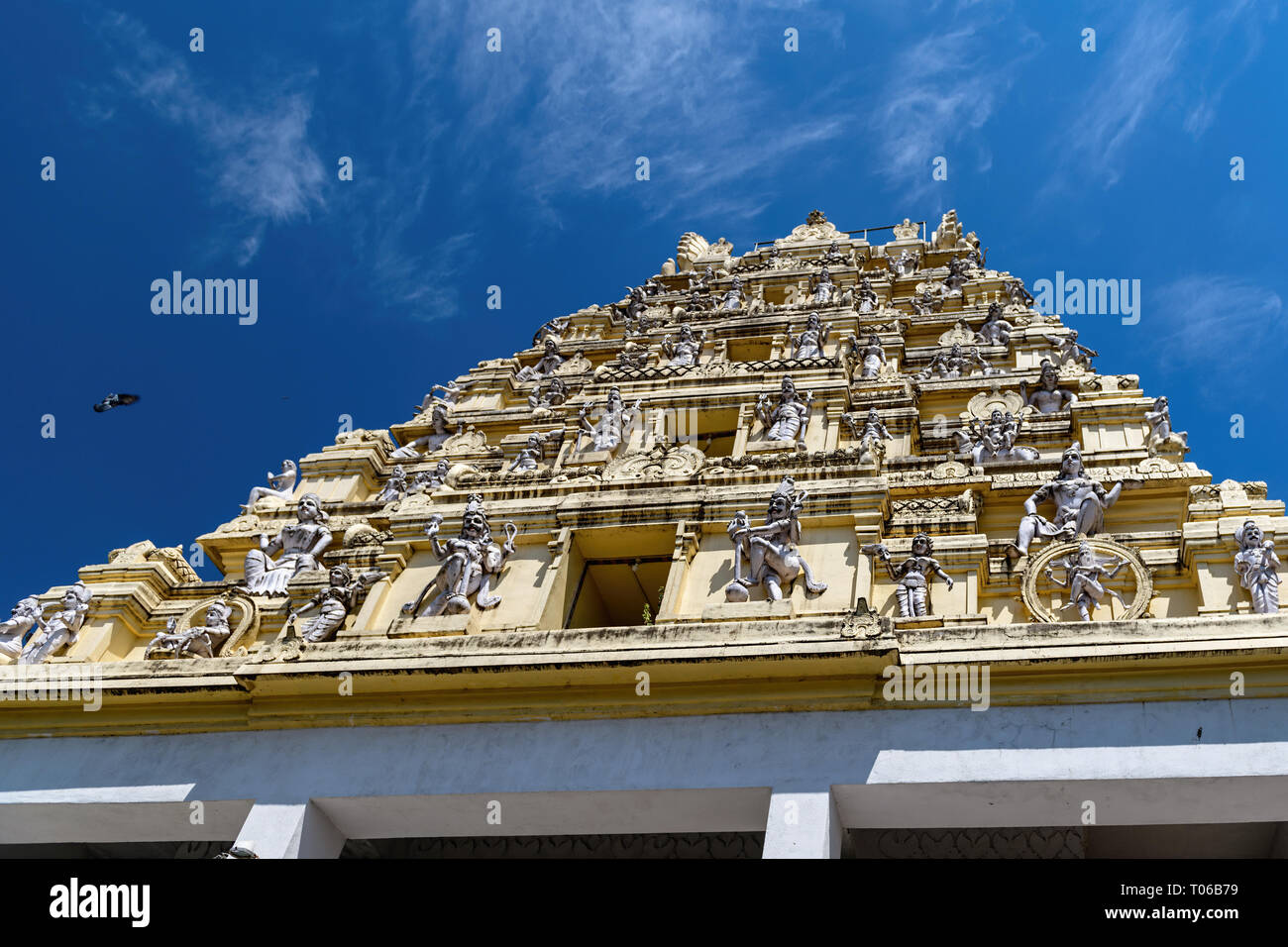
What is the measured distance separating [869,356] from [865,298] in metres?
5.17

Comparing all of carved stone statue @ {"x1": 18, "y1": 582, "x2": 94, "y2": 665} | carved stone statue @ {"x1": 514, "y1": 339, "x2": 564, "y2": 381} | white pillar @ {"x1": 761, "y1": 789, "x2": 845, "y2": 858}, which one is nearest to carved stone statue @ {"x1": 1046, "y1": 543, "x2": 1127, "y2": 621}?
white pillar @ {"x1": 761, "y1": 789, "x2": 845, "y2": 858}

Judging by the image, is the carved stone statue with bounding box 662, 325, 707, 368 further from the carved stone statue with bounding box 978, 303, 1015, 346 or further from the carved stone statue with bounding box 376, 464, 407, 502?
the carved stone statue with bounding box 978, 303, 1015, 346

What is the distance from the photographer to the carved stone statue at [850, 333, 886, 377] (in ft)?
80.7

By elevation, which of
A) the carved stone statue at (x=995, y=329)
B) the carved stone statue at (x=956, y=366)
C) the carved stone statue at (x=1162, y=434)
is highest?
the carved stone statue at (x=995, y=329)

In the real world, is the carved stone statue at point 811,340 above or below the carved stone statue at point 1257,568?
above

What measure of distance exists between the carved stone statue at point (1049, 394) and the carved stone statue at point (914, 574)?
6399mm

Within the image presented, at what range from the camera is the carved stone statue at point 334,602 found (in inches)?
650

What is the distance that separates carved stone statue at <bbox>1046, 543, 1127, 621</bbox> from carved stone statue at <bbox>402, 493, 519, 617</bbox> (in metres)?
7.22

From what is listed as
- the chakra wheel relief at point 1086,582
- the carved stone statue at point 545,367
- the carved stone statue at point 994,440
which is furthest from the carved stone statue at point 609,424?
the chakra wheel relief at point 1086,582

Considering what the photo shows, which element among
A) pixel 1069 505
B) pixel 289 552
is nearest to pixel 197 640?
pixel 289 552

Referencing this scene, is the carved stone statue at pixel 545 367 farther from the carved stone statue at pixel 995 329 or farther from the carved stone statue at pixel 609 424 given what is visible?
the carved stone statue at pixel 995 329

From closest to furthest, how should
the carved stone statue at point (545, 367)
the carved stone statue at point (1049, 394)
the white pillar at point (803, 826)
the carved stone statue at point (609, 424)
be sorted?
the white pillar at point (803, 826) < the carved stone statue at point (609, 424) < the carved stone statue at point (1049, 394) < the carved stone statue at point (545, 367)

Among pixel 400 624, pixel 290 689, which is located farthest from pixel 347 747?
pixel 400 624
